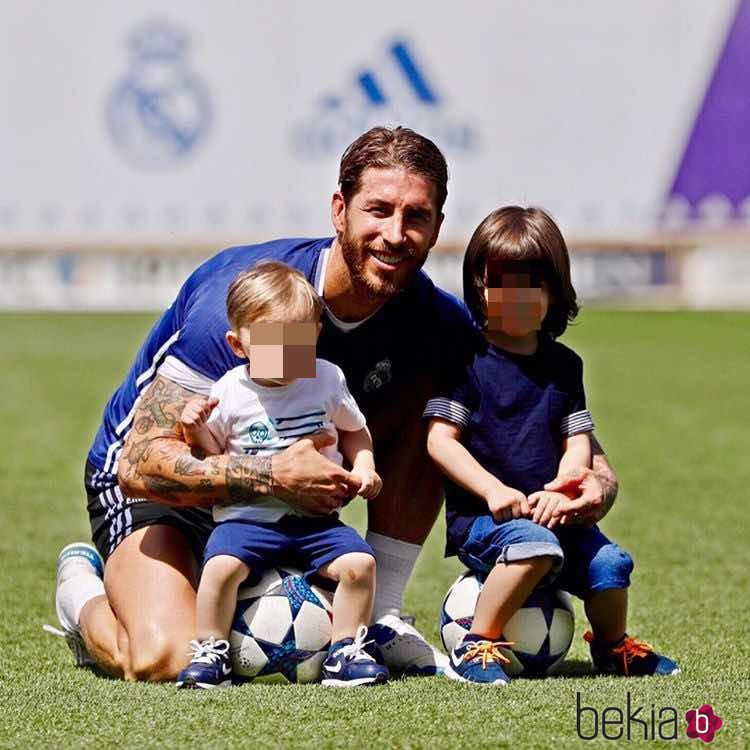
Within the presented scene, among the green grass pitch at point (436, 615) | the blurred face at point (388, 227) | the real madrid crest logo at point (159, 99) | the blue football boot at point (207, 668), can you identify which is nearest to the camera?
the green grass pitch at point (436, 615)

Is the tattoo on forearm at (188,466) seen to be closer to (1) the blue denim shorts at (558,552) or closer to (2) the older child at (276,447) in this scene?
(2) the older child at (276,447)

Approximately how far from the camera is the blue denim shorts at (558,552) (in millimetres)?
4695

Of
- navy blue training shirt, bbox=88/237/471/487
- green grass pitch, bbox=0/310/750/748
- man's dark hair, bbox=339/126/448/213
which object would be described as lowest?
green grass pitch, bbox=0/310/750/748

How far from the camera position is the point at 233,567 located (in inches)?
183

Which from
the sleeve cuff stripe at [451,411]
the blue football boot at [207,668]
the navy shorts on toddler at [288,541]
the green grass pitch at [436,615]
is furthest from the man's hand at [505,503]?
the blue football boot at [207,668]

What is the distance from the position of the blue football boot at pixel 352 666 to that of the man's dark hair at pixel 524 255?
3.41ft

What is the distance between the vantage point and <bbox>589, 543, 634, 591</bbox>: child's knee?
190 inches

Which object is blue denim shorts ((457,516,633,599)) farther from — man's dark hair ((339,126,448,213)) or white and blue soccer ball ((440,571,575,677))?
man's dark hair ((339,126,448,213))

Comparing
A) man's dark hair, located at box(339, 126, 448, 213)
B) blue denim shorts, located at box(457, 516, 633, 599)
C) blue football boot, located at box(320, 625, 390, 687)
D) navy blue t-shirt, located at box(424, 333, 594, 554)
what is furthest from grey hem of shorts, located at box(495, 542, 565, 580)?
man's dark hair, located at box(339, 126, 448, 213)

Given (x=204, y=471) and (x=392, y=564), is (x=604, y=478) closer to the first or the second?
(x=392, y=564)

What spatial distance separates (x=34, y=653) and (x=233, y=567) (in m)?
1.01

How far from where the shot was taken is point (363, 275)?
4.98 m

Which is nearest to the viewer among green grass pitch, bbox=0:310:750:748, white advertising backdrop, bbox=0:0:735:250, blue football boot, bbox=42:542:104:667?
green grass pitch, bbox=0:310:750:748

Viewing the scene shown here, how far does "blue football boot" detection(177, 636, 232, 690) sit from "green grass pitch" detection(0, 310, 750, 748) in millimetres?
91
